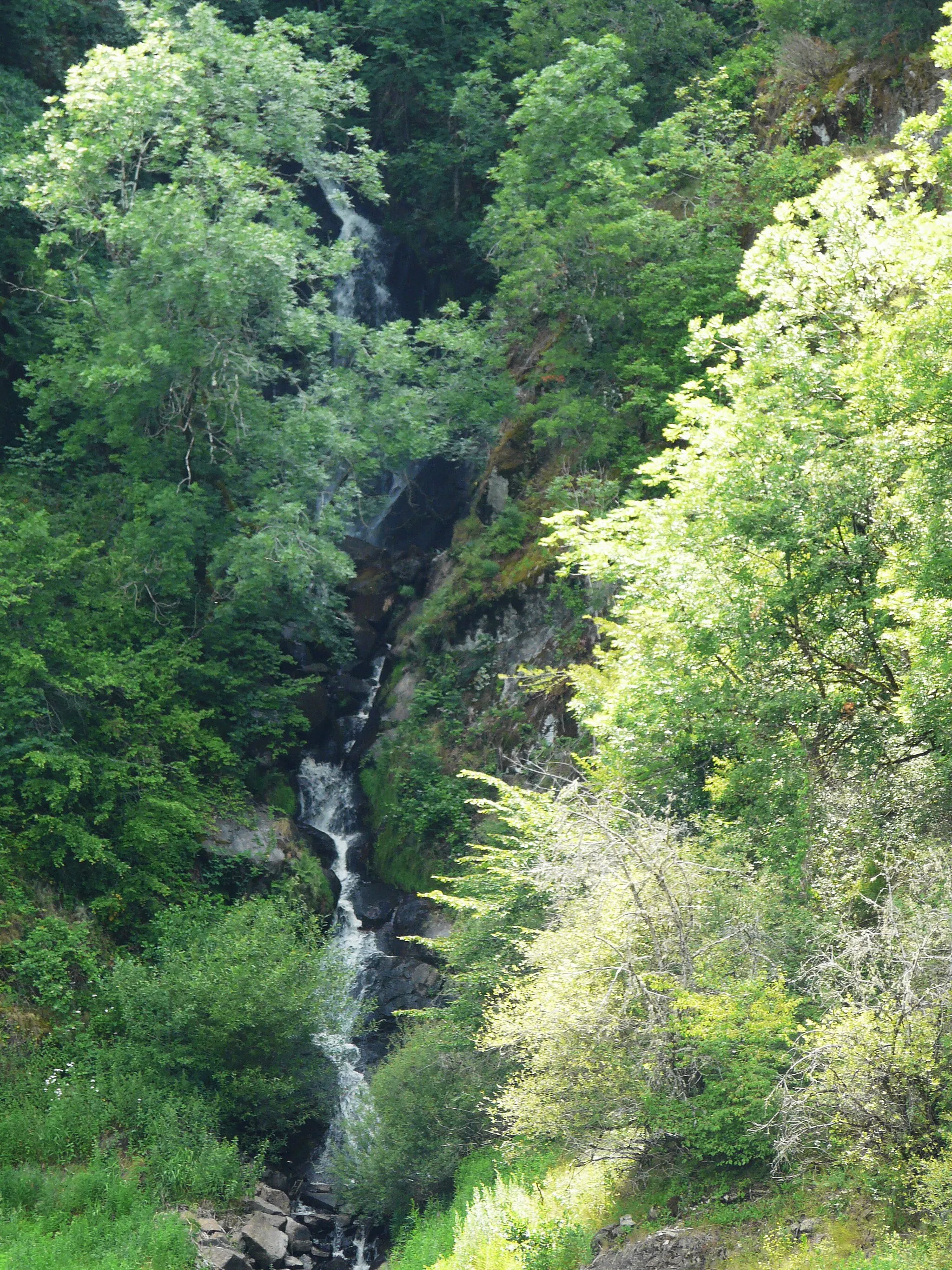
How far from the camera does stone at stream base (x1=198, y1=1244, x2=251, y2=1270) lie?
1464cm

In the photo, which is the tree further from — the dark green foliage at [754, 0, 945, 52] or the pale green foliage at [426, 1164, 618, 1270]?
the pale green foliage at [426, 1164, 618, 1270]

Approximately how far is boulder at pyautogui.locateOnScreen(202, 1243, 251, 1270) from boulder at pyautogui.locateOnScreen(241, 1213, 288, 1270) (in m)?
0.49

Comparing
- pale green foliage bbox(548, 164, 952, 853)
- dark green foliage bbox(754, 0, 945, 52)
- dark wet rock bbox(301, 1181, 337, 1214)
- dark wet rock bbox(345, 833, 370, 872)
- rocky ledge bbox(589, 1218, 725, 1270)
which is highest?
dark green foliage bbox(754, 0, 945, 52)

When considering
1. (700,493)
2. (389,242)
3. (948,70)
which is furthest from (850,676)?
(389,242)

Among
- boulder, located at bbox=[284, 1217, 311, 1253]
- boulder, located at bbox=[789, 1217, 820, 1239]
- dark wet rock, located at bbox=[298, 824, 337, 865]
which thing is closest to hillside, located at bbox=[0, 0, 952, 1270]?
boulder, located at bbox=[789, 1217, 820, 1239]

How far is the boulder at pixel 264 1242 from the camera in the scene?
15578 millimetres

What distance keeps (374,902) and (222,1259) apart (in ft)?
29.3

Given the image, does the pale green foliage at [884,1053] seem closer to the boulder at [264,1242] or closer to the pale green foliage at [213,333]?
the boulder at [264,1242]

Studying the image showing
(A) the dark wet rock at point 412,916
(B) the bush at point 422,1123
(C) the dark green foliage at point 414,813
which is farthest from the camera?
(C) the dark green foliage at point 414,813

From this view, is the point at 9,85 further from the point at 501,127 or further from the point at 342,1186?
the point at 342,1186

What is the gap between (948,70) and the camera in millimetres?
20156

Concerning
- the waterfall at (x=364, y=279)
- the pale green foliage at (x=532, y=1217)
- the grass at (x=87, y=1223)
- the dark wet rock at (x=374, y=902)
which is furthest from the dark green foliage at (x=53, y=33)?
the pale green foliage at (x=532, y=1217)

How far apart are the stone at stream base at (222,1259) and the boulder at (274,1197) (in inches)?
70.1

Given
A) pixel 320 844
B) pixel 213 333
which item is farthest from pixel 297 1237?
pixel 213 333
